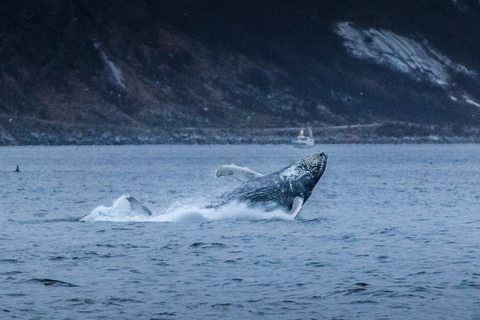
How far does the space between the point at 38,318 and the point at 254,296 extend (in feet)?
16.2

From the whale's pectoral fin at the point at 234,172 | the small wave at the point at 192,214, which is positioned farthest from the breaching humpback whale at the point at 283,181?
the small wave at the point at 192,214

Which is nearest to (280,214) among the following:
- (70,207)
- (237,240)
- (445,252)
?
(237,240)

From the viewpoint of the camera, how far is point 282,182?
99.3 ft

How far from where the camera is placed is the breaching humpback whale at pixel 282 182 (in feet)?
99.4

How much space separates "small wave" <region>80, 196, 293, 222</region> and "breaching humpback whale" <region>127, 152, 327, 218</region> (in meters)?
A: 0.98

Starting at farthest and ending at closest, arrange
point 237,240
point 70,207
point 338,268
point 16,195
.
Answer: point 16,195
point 70,207
point 237,240
point 338,268

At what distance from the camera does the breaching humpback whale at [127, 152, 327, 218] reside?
3030cm

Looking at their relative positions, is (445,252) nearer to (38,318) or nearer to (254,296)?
(254,296)

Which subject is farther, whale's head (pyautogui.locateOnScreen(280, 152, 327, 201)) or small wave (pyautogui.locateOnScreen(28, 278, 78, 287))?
whale's head (pyautogui.locateOnScreen(280, 152, 327, 201))

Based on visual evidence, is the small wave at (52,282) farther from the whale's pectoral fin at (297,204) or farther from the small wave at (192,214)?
the whale's pectoral fin at (297,204)

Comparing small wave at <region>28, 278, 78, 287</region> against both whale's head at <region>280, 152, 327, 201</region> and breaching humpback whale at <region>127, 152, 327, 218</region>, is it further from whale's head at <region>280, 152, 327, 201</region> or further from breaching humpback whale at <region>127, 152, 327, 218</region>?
whale's head at <region>280, 152, 327, 201</region>

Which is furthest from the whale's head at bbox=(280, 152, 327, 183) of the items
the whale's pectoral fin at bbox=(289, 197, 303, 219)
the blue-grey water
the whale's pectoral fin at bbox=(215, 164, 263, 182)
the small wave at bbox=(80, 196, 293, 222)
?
the small wave at bbox=(80, 196, 293, 222)

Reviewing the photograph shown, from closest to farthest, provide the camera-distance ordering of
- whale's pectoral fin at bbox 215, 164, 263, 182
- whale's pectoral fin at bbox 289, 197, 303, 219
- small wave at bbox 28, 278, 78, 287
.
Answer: small wave at bbox 28, 278, 78, 287, whale's pectoral fin at bbox 215, 164, 263, 182, whale's pectoral fin at bbox 289, 197, 303, 219

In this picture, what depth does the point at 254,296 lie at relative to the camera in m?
20.7
